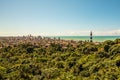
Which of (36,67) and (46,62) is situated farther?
(46,62)

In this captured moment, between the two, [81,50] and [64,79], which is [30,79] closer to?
[64,79]

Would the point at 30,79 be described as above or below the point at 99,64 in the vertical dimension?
below

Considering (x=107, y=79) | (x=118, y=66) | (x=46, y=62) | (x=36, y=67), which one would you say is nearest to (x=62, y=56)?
(x=46, y=62)

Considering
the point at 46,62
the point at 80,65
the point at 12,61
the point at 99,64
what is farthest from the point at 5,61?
the point at 99,64

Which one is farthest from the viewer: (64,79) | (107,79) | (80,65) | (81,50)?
(81,50)

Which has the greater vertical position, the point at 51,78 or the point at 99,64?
the point at 99,64

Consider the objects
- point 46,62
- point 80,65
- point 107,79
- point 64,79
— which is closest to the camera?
point 107,79

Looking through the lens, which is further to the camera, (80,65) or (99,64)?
(80,65)

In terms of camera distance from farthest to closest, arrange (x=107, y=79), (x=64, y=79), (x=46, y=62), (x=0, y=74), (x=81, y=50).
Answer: (x=81, y=50)
(x=46, y=62)
(x=0, y=74)
(x=64, y=79)
(x=107, y=79)

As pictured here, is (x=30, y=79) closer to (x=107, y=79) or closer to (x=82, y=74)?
(x=82, y=74)
